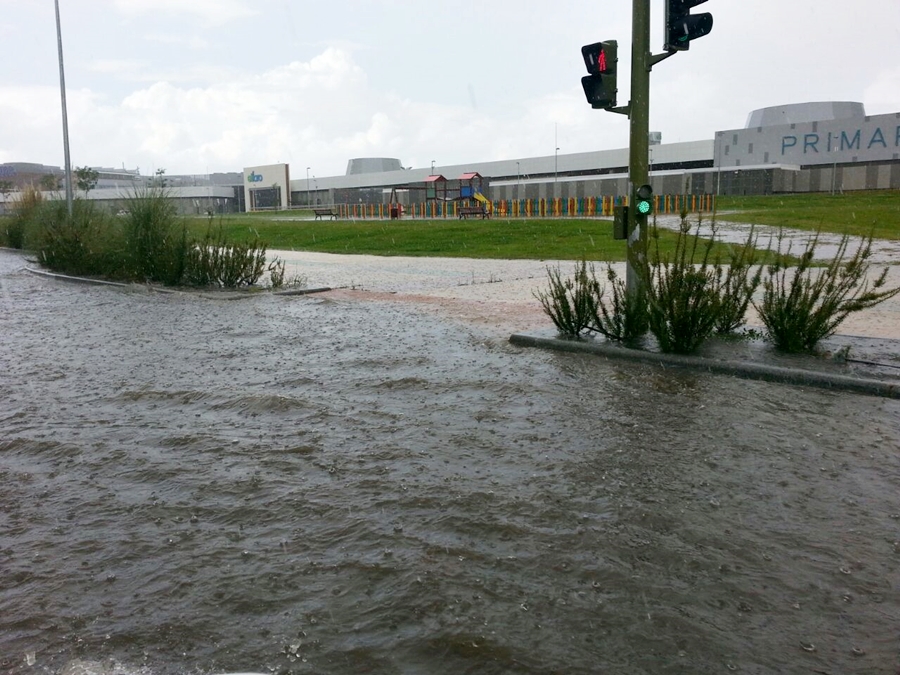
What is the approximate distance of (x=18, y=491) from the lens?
507 cm

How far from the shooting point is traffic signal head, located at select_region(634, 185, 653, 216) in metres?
9.34

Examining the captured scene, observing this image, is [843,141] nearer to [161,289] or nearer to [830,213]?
[830,213]

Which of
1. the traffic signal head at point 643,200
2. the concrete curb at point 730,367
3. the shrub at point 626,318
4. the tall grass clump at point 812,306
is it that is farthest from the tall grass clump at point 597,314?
the tall grass clump at point 812,306

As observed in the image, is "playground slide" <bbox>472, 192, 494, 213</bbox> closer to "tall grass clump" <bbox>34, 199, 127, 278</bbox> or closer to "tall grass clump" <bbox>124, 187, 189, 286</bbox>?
"tall grass clump" <bbox>34, 199, 127, 278</bbox>

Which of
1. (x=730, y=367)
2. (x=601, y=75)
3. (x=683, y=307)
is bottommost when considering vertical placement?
(x=730, y=367)

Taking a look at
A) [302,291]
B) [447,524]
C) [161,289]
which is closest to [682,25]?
[447,524]

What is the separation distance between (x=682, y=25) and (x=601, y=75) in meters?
1.03

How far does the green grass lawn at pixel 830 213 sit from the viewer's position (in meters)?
27.1

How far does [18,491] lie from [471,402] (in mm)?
3441

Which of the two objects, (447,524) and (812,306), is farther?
(812,306)

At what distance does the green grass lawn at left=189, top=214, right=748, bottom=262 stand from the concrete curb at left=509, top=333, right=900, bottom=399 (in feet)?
36.5

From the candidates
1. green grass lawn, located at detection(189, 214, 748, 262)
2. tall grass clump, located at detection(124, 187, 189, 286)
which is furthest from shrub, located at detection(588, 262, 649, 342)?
tall grass clump, located at detection(124, 187, 189, 286)

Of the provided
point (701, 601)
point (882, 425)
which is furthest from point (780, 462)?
point (701, 601)

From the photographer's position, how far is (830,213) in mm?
33375
